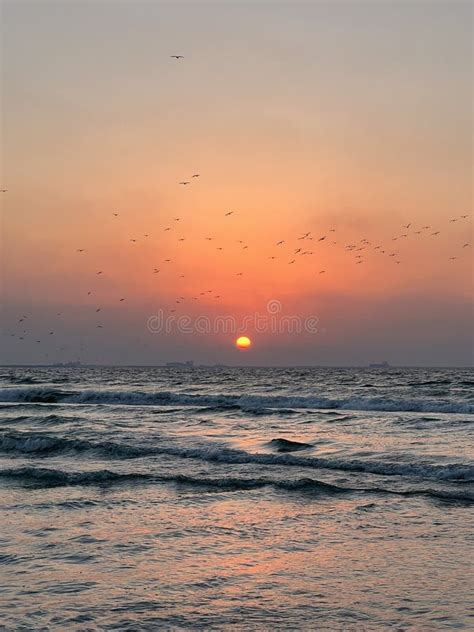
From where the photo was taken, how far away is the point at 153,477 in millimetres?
17188

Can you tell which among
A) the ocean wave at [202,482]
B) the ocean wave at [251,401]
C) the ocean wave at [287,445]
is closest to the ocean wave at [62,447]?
the ocean wave at [202,482]

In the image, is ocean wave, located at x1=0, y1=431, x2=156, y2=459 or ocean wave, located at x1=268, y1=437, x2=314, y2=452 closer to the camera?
ocean wave, located at x1=0, y1=431, x2=156, y2=459

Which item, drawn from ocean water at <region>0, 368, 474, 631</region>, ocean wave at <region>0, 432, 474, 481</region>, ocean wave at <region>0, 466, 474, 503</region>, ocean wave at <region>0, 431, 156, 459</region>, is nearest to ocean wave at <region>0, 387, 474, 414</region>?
ocean wave at <region>0, 431, 156, 459</region>

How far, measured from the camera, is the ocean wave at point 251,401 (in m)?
44.5

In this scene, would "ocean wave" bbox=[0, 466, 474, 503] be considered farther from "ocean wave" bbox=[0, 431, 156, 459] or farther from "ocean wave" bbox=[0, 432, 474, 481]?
"ocean wave" bbox=[0, 431, 156, 459]

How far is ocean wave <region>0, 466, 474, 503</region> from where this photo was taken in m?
15.1

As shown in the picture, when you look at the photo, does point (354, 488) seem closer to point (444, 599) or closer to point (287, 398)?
point (444, 599)

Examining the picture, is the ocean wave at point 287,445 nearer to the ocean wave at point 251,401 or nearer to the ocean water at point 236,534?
the ocean water at point 236,534

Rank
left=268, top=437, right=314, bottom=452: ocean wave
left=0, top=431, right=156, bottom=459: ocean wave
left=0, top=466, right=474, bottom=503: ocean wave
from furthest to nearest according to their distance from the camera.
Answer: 1. left=268, top=437, right=314, bottom=452: ocean wave
2. left=0, top=431, right=156, bottom=459: ocean wave
3. left=0, top=466, right=474, bottom=503: ocean wave

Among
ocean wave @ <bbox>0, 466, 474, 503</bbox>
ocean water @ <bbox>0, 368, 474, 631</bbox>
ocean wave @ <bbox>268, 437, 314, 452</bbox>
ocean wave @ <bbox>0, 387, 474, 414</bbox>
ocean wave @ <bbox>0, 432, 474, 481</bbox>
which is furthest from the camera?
ocean wave @ <bbox>0, 387, 474, 414</bbox>

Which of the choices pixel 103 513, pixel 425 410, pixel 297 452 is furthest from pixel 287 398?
pixel 103 513

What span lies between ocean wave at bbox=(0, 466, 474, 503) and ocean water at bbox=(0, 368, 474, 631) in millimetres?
66

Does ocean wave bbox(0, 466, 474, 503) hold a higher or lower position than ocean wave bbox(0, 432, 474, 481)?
higher

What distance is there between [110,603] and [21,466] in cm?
1222
